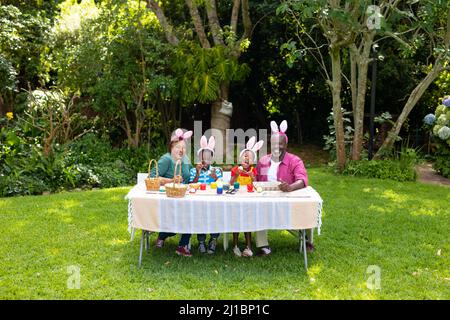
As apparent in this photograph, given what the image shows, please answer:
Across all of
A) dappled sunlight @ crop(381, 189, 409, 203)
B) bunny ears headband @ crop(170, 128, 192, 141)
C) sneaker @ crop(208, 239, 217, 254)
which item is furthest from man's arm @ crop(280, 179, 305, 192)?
dappled sunlight @ crop(381, 189, 409, 203)

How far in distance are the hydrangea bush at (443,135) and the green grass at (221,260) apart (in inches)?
121

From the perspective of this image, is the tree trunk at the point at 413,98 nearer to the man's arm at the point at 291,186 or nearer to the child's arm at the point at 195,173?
the man's arm at the point at 291,186

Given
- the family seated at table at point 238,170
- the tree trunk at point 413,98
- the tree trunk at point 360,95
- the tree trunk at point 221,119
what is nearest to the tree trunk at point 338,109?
the tree trunk at point 360,95

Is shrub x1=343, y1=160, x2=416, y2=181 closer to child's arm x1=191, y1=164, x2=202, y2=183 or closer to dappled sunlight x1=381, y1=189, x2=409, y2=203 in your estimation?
dappled sunlight x1=381, y1=189, x2=409, y2=203

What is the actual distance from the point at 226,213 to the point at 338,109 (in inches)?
235

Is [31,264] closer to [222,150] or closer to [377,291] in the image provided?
[377,291]

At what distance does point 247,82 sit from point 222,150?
3182 millimetres

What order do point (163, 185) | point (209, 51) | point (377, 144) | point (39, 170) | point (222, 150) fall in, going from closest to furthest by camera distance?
1. point (163, 185)
2. point (39, 170)
3. point (209, 51)
4. point (222, 150)
5. point (377, 144)

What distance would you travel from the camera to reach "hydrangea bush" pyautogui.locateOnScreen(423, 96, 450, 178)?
10367 millimetres

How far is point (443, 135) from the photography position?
10.3m

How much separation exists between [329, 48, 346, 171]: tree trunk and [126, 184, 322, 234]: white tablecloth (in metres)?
5.29

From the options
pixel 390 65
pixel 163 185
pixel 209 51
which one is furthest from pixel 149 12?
pixel 163 185

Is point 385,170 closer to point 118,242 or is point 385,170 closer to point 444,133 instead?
point 444,133

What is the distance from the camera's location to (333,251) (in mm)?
5680
